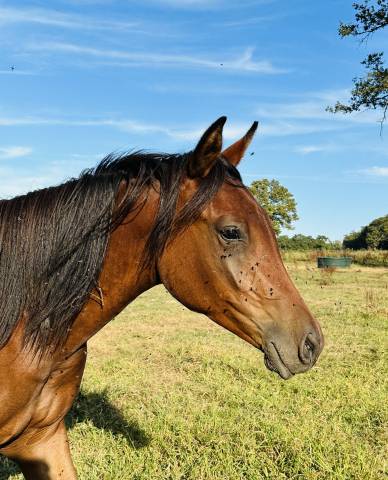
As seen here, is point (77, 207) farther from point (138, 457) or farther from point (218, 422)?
point (218, 422)

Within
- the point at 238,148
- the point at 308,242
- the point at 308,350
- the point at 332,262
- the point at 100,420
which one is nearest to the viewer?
the point at 308,350

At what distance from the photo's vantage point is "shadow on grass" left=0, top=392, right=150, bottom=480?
13.3 ft

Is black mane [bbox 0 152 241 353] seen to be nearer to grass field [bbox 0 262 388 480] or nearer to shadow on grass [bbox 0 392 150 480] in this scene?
grass field [bbox 0 262 388 480]

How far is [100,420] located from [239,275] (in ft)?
10.3

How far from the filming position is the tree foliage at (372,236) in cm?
6003

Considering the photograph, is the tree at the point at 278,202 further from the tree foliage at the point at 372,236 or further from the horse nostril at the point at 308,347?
the horse nostril at the point at 308,347

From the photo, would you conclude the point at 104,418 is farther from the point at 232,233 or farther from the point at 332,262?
the point at 332,262

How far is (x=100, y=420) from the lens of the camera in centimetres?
476

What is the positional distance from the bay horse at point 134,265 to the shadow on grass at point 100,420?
5.98 feet

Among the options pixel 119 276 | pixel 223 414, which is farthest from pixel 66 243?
pixel 223 414

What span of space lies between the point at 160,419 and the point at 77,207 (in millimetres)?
2938

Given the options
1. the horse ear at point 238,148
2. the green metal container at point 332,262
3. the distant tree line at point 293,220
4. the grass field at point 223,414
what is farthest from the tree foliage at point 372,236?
the horse ear at point 238,148

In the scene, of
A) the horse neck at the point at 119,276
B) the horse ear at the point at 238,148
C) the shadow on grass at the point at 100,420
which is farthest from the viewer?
the shadow on grass at the point at 100,420

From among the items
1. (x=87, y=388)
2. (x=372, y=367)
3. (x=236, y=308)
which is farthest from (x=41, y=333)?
(x=372, y=367)
